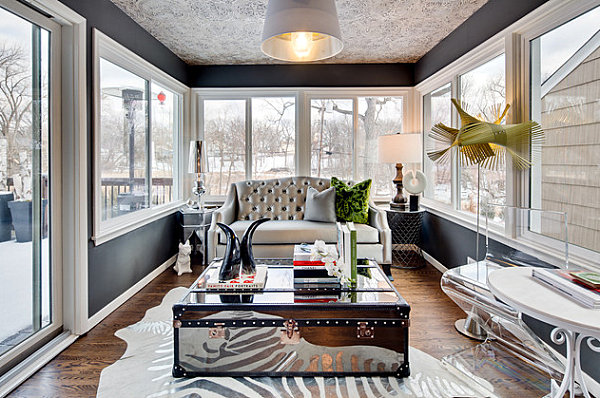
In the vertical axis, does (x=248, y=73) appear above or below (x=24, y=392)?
above

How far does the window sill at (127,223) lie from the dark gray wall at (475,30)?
11.3 ft

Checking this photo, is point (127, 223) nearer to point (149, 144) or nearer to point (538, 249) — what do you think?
point (149, 144)

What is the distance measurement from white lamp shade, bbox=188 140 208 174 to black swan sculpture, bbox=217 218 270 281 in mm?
2375

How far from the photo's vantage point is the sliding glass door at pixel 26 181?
201 centimetres

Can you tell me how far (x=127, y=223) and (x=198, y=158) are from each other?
1.46 metres

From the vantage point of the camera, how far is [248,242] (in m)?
2.28

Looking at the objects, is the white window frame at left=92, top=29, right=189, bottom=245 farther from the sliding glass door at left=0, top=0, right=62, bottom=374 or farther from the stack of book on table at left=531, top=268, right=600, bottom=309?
the stack of book on table at left=531, top=268, right=600, bottom=309

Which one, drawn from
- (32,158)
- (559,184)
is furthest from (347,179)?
(32,158)

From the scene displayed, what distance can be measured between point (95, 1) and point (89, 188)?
1398mm

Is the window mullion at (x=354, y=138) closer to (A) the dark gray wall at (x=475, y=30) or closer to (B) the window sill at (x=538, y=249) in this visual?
(A) the dark gray wall at (x=475, y=30)

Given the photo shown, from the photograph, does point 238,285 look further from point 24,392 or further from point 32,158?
point 32,158

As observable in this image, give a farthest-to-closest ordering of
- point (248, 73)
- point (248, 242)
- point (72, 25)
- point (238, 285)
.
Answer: point (248, 73), point (72, 25), point (248, 242), point (238, 285)

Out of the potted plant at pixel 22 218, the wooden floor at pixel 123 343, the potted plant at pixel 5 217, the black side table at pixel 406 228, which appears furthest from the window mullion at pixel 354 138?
the potted plant at pixel 5 217

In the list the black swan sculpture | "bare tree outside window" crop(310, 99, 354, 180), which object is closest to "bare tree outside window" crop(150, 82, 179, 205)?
"bare tree outside window" crop(310, 99, 354, 180)
